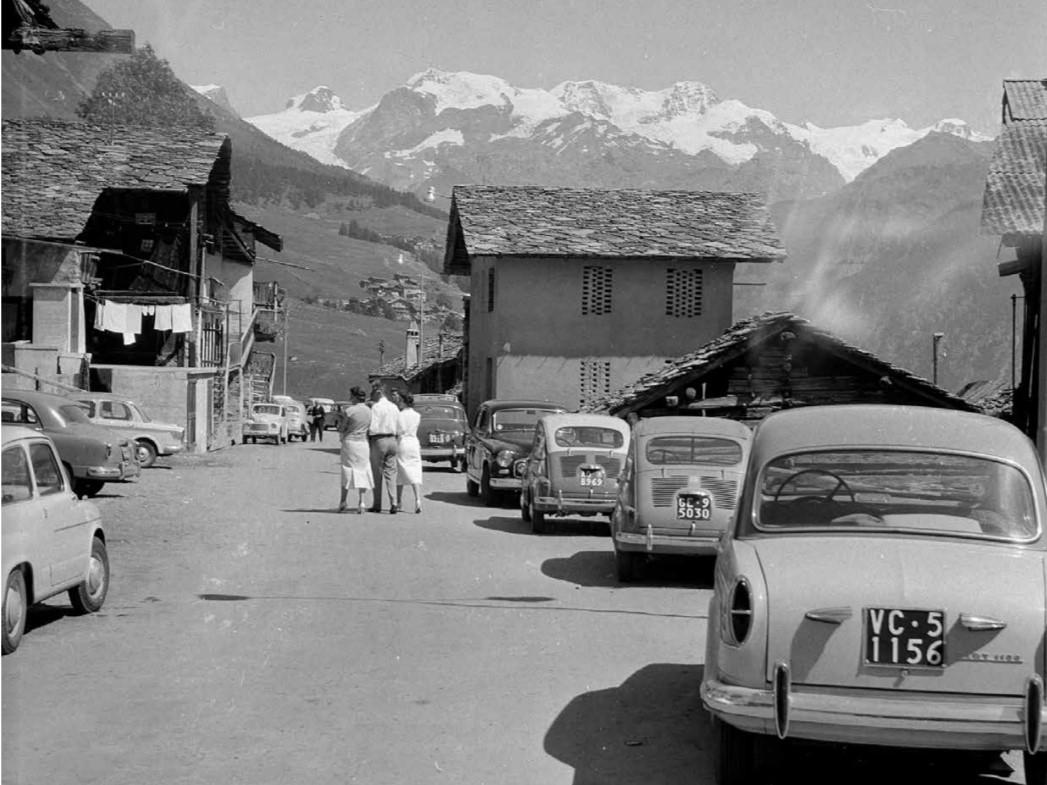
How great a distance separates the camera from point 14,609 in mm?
9516

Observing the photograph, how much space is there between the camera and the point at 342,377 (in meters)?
125

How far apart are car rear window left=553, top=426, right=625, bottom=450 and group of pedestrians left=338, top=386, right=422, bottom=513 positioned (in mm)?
2267

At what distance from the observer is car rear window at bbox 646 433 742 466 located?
14695 mm

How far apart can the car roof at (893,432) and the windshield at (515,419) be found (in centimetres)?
1783

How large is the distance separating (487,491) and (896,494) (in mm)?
16969

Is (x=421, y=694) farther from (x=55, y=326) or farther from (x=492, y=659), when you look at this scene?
(x=55, y=326)

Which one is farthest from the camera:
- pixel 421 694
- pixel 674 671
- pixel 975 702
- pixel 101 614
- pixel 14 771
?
pixel 101 614

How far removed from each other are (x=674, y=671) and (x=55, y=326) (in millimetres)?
32124

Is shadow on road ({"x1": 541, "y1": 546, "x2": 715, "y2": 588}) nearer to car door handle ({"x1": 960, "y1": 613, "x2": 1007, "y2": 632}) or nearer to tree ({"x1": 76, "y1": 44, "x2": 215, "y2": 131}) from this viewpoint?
car door handle ({"x1": 960, "y1": 613, "x2": 1007, "y2": 632})

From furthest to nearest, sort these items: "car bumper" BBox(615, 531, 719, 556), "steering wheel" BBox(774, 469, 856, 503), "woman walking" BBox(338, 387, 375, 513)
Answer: "woman walking" BBox(338, 387, 375, 513) → "car bumper" BBox(615, 531, 719, 556) → "steering wheel" BBox(774, 469, 856, 503)

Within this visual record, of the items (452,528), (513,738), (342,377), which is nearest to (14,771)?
(513,738)

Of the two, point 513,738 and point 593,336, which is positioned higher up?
point 593,336

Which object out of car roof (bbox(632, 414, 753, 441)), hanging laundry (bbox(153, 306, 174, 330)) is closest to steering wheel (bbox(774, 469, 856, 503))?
car roof (bbox(632, 414, 753, 441))

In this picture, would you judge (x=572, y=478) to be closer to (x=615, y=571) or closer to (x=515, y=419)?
(x=615, y=571)
